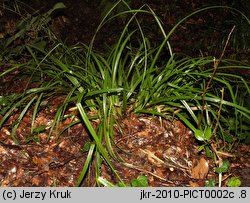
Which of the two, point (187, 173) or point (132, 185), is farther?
point (187, 173)

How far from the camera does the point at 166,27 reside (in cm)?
477

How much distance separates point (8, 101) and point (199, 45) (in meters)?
2.82

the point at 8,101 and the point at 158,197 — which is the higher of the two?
the point at 8,101

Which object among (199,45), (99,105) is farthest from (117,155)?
(199,45)

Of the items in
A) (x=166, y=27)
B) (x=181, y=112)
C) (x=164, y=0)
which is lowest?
(x=181, y=112)

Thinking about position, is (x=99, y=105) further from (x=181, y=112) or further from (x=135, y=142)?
(x=181, y=112)

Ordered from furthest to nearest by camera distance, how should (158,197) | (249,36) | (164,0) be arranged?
(164,0) < (249,36) < (158,197)

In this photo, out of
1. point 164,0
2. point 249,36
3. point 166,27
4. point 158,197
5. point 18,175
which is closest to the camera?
point 158,197

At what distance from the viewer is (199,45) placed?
4.50 meters

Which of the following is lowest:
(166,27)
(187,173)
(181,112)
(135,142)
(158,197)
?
(158,197)

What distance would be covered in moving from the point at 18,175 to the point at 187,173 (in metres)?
1.10

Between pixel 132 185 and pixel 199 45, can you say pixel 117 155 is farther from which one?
pixel 199 45

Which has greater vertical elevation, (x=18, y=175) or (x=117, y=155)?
(x=117, y=155)

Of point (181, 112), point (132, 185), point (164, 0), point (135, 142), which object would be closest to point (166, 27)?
point (164, 0)
